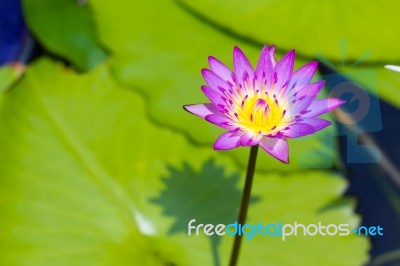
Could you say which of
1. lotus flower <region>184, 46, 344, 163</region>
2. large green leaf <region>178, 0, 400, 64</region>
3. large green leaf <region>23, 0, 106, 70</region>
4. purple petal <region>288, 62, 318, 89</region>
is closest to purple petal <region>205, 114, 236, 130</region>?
lotus flower <region>184, 46, 344, 163</region>


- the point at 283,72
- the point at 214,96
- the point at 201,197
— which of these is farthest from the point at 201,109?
the point at 201,197

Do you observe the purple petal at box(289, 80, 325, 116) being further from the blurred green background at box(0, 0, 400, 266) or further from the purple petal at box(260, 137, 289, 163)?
the blurred green background at box(0, 0, 400, 266)

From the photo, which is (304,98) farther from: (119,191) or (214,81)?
(119,191)

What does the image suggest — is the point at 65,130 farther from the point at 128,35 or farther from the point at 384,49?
the point at 384,49

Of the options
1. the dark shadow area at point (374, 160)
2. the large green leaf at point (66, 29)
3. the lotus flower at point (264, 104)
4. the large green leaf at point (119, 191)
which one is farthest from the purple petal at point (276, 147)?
the large green leaf at point (66, 29)

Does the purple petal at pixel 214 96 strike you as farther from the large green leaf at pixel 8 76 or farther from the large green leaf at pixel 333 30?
the large green leaf at pixel 8 76

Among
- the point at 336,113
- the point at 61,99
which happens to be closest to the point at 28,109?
the point at 61,99
